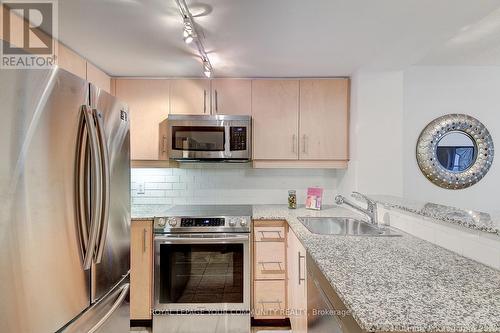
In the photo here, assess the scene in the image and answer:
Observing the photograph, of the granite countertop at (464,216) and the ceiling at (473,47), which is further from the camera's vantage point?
the ceiling at (473,47)

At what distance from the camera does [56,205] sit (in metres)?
1.05

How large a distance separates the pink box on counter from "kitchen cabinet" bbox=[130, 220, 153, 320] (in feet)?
4.95

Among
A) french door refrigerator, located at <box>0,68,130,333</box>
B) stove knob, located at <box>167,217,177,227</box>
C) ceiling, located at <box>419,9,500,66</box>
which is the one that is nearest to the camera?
french door refrigerator, located at <box>0,68,130,333</box>

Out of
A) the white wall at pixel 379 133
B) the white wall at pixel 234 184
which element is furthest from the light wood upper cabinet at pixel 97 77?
the white wall at pixel 379 133

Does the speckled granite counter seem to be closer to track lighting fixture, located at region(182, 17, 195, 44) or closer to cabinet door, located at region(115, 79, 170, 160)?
track lighting fixture, located at region(182, 17, 195, 44)

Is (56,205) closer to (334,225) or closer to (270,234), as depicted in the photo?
(270,234)

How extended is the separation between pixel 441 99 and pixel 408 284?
7.66 feet

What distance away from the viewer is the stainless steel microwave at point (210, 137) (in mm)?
2541

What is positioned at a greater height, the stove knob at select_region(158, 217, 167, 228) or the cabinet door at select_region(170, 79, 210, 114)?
the cabinet door at select_region(170, 79, 210, 114)

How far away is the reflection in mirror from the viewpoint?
8.44 feet

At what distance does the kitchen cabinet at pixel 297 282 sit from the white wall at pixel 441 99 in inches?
53.1

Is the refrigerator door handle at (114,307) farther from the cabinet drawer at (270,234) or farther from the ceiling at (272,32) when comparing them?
the ceiling at (272,32)

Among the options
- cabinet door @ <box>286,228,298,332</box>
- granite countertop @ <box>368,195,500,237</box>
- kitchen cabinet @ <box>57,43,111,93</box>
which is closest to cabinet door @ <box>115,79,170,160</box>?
kitchen cabinet @ <box>57,43,111,93</box>

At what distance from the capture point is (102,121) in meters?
1.30
